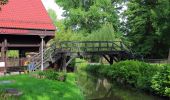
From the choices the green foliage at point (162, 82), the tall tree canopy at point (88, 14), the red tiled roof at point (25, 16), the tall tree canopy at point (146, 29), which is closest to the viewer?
the green foliage at point (162, 82)

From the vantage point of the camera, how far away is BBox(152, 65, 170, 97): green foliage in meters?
21.2

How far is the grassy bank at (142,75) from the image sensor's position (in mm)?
21625

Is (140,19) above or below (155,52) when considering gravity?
above

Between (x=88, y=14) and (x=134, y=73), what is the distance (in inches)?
1365

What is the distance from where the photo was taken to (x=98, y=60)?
54.9 m

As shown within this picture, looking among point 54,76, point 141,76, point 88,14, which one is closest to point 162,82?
point 141,76

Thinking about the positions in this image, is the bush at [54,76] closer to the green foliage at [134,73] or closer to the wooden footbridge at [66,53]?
the wooden footbridge at [66,53]

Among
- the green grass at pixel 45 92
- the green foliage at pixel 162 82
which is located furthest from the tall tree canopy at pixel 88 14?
the green grass at pixel 45 92

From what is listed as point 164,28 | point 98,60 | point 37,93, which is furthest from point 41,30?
point 98,60

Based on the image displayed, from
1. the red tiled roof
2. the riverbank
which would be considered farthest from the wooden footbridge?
the riverbank

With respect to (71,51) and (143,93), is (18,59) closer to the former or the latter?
(71,51)

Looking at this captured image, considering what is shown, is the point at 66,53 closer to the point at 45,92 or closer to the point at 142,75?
the point at 142,75

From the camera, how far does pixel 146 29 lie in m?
54.2

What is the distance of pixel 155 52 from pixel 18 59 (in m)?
28.1
